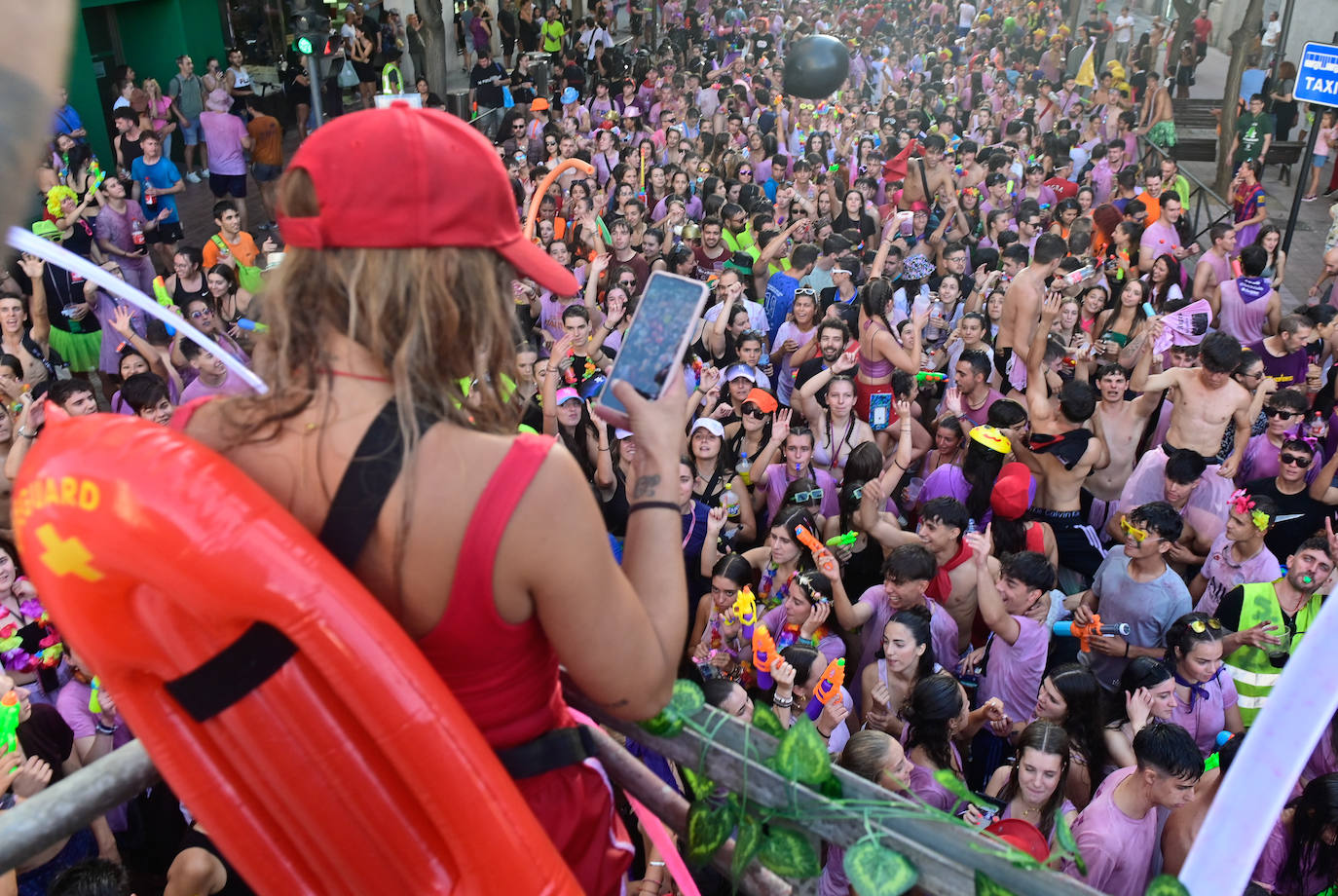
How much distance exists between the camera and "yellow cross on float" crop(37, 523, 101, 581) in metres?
1.11

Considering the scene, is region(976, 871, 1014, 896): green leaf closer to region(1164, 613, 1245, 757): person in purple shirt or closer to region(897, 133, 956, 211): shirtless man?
region(1164, 613, 1245, 757): person in purple shirt

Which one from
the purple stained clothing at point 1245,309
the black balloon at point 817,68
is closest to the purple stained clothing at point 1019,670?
the purple stained clothing at point 1245,309

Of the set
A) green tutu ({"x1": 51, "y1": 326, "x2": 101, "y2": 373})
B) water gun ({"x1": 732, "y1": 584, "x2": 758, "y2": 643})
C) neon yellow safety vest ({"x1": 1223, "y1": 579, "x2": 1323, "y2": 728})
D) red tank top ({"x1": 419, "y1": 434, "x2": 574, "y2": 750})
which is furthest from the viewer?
green tutu ({"x1": 51, "y1": 326, "x2": 101, "y2": 373})

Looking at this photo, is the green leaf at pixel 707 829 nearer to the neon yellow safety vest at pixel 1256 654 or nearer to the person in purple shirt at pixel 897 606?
the person in purple shirt at pixel 897 606

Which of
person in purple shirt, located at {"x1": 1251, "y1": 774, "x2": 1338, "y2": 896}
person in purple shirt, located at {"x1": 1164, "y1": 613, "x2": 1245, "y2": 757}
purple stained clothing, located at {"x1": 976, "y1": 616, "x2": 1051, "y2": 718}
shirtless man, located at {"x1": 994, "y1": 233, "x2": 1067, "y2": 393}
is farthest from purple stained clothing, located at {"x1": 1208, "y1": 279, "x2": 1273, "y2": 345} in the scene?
person in purple shirt, located at {"x1": 1251, "y1": 774, "x2": 1338, "y2": 896}

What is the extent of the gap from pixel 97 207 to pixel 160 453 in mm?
9091

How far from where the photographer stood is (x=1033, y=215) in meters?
9.52

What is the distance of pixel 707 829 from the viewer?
1562 mm

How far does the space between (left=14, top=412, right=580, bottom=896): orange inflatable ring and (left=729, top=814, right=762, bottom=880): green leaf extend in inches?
14.5

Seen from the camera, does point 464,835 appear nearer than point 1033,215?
Yes

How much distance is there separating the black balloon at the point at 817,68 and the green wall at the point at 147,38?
860cm

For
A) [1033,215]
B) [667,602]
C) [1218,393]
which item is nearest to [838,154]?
[1033,215]

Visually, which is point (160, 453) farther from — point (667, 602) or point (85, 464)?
point (667, 602)

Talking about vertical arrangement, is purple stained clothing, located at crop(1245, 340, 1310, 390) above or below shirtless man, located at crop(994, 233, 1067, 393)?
below
